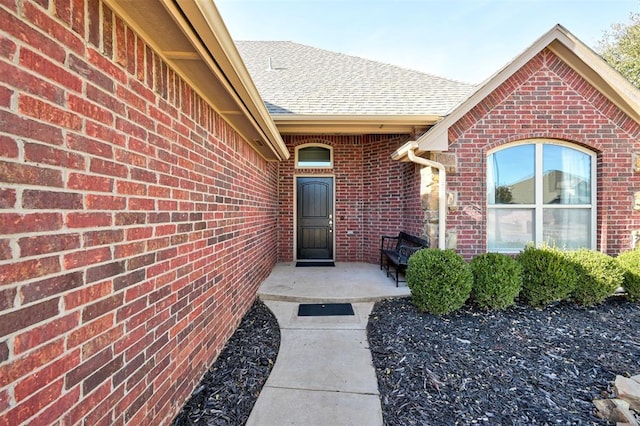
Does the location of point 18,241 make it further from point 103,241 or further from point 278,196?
point 278,196

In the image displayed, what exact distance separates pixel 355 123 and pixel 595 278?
421 centimetres

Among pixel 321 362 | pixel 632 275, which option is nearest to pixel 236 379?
pixel 321 362

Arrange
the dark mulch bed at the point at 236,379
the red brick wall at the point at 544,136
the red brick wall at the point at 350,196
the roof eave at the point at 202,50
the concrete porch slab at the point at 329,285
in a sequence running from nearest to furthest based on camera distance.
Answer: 1. the roof eave at the point at 202,50
2. the dark mulch bed at the point at 236,379
3. the concrete porch slab at the point at 329,285
4. the red brick wall at the point at 544,136
5. the red brick wall at the point at 350,196

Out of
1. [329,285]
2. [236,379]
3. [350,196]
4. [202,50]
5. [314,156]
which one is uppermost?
[314,156]

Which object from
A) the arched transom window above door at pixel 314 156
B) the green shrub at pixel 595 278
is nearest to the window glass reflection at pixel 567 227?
the green shrub at pixel 595 278

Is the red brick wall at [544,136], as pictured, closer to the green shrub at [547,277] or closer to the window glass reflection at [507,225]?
the window glass reflection at [507,225]

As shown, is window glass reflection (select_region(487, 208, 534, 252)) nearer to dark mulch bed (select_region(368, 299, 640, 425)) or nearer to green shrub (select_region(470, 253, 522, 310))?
green shrub (select_region(470, 253, 522, 310))

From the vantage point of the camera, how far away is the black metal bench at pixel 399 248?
4750 millimetres

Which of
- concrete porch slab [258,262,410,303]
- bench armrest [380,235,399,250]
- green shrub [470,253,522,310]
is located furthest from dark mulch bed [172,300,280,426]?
bench armrest [380,235,399,250]

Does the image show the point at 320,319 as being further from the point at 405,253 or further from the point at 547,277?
the point at 547,277

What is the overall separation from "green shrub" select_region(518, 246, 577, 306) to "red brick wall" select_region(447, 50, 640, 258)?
811 millimetres

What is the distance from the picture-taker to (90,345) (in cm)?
129

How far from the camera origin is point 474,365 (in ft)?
8.77

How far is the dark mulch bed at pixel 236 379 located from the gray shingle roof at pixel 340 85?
3.74 metres
